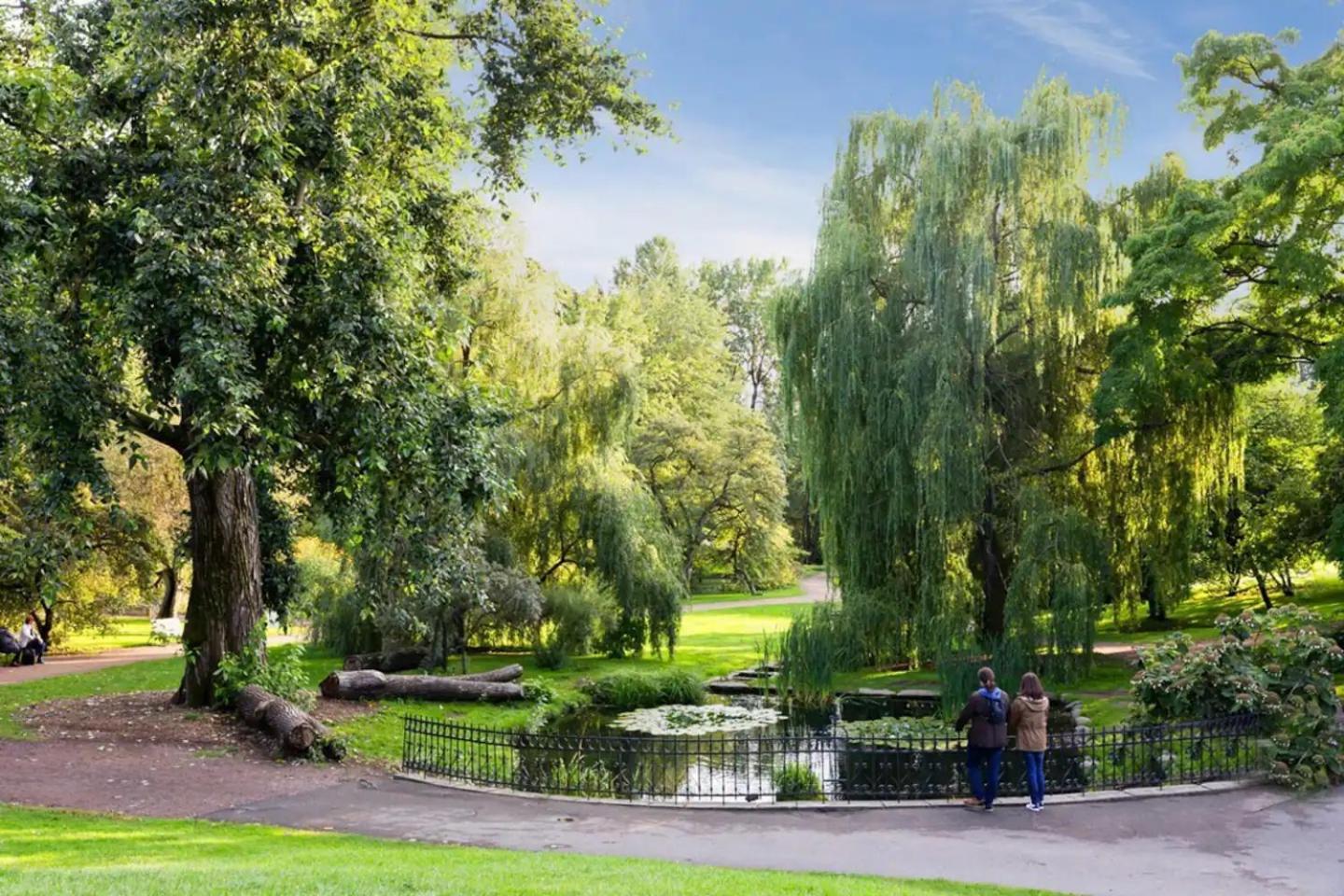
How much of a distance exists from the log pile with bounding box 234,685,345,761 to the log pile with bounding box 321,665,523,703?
4.57 meters

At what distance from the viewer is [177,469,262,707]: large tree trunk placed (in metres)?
18.7

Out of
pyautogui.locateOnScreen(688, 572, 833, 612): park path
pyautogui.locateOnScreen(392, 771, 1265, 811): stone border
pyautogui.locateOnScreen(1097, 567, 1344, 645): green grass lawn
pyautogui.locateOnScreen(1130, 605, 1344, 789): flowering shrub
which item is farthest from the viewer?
pyautogui.locateOnScreen(688, 572, 833, 612): park path

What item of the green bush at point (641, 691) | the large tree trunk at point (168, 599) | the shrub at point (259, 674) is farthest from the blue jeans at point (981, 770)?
the large tree trunk at point (168, 599)

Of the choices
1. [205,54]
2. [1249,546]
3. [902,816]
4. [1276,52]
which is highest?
[1276,52]

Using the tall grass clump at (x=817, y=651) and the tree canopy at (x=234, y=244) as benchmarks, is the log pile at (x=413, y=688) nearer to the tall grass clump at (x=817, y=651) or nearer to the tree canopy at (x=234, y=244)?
the tall grass clump at (x=817, y=651)

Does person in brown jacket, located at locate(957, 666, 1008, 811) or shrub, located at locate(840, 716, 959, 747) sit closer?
person in brown jacket, located at locate(957, 666, 1008, 811)

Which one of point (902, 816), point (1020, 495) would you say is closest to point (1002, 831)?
point (902, 816)

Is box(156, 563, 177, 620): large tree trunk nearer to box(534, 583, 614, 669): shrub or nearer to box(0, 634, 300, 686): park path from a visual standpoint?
box(0, 634, 300, 686): park path

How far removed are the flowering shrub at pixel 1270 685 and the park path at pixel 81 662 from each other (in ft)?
A: 76.2

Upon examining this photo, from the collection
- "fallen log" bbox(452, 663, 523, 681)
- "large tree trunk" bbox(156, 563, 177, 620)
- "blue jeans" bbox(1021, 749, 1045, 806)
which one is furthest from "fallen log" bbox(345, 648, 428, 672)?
"large tree trunk" bbox(156, 563, 177, 620)

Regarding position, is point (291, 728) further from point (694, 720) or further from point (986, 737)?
point (986, 737)

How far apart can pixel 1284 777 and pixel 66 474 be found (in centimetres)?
1584

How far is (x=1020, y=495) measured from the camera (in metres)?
21.7

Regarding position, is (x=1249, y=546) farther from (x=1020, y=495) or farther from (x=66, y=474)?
(x=66, y=474)
